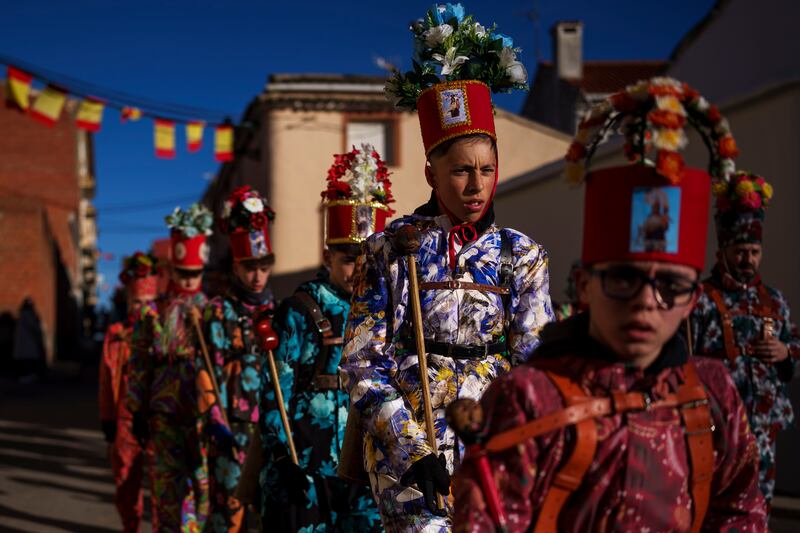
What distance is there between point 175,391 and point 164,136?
11.4 m

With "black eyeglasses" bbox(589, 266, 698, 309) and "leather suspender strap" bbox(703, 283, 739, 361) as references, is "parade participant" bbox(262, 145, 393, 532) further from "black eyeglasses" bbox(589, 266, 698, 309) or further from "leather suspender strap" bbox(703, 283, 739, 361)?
"black eyeglasses" bbox(589, 266, 698, 309)

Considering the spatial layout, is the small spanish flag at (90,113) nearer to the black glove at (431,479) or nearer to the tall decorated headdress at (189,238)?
the tall decorated headdress at (189,238)

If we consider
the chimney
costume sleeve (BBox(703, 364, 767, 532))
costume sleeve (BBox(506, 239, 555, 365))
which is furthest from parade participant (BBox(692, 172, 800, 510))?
the chimney

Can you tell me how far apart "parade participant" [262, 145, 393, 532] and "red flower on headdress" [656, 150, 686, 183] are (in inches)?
113

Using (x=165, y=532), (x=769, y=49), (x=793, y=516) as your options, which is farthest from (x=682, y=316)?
(x=769, y=49)

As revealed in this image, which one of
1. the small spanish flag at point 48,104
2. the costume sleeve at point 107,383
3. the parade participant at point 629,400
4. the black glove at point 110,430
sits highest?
the small spanish flag at point 48,104

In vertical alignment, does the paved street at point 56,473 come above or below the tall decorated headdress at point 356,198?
below

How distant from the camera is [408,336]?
131 inches

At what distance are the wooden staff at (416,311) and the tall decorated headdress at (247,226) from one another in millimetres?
3227

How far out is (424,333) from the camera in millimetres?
3279

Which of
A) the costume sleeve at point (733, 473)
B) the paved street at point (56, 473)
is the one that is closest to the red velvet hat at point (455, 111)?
the costume sleeve at point (733, 473)

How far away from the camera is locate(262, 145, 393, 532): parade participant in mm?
4711

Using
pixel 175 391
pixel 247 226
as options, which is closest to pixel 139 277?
pixel 175 391

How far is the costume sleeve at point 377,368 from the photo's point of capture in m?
3.05
